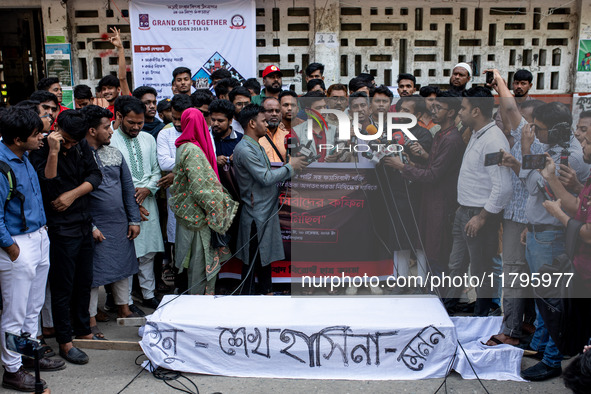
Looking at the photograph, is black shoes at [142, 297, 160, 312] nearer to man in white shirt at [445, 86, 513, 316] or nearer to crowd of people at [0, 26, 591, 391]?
crowd of people at [0, 26, 591, 391]

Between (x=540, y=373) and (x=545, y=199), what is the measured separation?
1126 mm

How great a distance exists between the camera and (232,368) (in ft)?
11.8

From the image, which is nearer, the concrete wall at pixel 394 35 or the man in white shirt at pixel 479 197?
the man in white shirt at pixel 479 197

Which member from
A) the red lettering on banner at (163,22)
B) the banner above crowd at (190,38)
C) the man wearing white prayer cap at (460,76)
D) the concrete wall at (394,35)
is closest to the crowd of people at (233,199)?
the man wearing white prayer cap at (460,76)

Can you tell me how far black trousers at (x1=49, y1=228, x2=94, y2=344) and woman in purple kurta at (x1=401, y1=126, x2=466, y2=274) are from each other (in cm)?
251

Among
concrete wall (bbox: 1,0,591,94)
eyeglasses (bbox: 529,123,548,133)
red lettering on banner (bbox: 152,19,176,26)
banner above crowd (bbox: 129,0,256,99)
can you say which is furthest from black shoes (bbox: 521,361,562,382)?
red lettering on banner (bbox: 152,19,176,26)

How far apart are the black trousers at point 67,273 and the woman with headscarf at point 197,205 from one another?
0.68 meters

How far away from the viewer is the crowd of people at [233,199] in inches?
135

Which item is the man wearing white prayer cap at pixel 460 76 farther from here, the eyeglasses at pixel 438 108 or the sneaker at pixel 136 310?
the sneaker at pixel 136 310

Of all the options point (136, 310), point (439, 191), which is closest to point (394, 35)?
point (439, 191)

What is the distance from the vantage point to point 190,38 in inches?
288

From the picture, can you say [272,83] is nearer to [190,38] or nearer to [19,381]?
[190,38]

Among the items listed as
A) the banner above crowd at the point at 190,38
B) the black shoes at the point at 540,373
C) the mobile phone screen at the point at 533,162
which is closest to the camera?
the black shoes at the point at 540,373

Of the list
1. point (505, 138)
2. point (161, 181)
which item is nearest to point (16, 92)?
point (161, 181)
